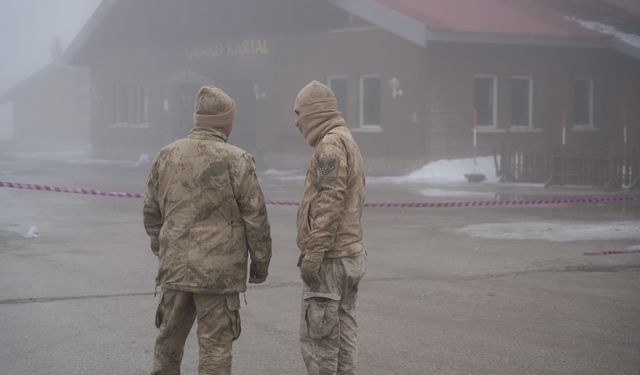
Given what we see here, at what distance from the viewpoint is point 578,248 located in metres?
11.6

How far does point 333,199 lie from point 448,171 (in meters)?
19.1

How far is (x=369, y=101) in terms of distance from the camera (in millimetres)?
26719

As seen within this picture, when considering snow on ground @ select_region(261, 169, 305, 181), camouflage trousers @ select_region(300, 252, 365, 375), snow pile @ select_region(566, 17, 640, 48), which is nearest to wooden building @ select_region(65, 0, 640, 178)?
snow pile @ select_region(566, 17, 640, 48)

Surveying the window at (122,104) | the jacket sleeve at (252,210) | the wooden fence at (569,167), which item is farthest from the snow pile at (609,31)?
the jacket sleeve at (252,210)

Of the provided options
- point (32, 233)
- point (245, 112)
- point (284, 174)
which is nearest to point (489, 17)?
point (284, 174)

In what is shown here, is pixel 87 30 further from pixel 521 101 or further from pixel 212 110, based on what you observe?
pixel 212 110

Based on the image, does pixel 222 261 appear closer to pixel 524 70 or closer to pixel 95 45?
pixel 524 70

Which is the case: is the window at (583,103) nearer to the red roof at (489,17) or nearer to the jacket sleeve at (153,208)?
the red roof at (489,17)

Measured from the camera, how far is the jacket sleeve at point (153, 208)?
5.23 metres

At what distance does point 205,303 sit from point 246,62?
26.1 meters

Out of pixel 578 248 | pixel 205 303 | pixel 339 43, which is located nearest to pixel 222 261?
pixel 205 303

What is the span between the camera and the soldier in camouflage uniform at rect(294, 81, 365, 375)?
5199 mm

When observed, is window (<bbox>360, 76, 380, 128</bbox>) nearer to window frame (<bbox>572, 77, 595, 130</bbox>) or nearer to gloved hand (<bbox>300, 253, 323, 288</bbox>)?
window frame (<bbox>572, 77, 595, 130</bbox>)

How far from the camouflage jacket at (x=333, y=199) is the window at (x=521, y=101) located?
865 inches
